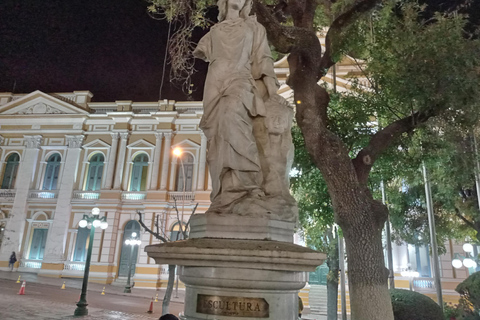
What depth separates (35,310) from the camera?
39.4 feet

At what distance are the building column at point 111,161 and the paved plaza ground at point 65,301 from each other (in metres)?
6.07

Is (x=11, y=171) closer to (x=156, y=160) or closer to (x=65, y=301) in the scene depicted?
(x=156, y=160)

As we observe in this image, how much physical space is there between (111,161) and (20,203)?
627 cm

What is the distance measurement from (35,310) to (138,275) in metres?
10.3

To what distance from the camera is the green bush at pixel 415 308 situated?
898cm

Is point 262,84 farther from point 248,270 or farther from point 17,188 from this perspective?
point 17,188

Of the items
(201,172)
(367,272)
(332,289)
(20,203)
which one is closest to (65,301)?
(332,289)

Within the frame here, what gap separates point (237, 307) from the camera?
2957 millimetres

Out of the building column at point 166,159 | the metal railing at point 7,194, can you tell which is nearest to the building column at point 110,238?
the building column at point 166,159

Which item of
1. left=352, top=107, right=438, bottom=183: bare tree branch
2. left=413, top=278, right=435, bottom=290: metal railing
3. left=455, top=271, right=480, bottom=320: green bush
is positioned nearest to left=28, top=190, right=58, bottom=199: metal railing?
left=413, top=278, right=435, bottom=290: metal railing

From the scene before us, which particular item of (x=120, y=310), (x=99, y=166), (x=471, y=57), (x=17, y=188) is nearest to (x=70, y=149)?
(x=99, y=166)

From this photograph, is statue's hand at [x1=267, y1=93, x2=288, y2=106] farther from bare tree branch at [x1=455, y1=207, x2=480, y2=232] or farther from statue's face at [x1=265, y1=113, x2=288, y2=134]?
bare tree branch at [x1=455, y1=207, x2=480, y2=232]

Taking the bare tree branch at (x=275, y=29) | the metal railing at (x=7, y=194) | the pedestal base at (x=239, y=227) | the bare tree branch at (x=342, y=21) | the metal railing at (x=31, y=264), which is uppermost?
the bare tree branch at (x=342, y=21)

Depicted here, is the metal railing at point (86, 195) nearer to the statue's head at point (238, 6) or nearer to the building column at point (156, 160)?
the building column at point (156, 160)
